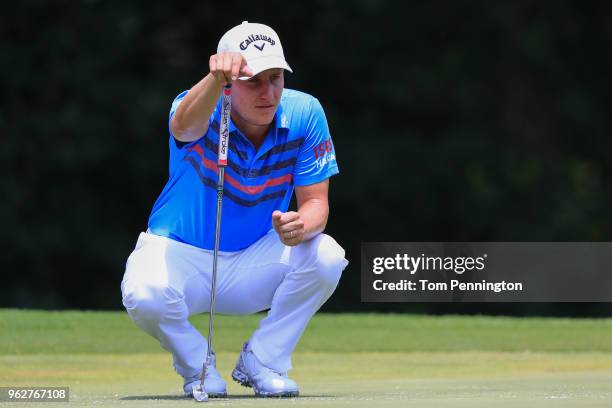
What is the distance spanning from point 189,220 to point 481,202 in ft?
36.5

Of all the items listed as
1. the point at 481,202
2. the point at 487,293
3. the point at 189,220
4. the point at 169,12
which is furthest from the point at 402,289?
the point at 169,12

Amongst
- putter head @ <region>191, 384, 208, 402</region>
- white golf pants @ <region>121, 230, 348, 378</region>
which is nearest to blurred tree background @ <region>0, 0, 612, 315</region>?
white golf pants @ <region>121, 230, 348, 378</region>

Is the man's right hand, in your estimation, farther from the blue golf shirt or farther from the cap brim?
the blue golf shirt

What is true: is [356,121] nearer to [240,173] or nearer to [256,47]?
[240,173]

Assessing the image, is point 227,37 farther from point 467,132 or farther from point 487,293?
point 467,132

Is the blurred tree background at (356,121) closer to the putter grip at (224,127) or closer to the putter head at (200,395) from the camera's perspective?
the putter grip at (224,127)

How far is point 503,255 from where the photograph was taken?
10.8 metres

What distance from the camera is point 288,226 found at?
484 centimetres

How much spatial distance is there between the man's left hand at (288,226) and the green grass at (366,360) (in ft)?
1.79

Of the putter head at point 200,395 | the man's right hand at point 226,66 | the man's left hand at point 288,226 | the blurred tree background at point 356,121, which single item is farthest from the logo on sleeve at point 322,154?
the blurred tree background at point 356,121

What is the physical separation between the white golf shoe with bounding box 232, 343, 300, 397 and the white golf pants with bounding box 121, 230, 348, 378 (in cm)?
3

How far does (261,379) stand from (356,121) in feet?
39.4

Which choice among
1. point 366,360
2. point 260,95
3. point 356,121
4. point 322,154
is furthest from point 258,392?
point 356,121

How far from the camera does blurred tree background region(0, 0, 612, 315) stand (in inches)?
603
